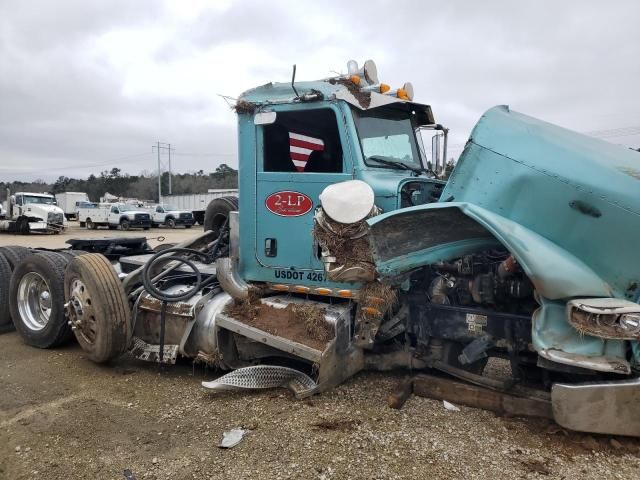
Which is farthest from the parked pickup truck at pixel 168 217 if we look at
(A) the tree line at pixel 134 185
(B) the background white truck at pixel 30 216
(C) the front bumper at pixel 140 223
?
(A) the tree line at pixel 134 185

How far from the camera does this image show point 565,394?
3.06 m

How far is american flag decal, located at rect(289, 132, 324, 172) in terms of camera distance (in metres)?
4.56

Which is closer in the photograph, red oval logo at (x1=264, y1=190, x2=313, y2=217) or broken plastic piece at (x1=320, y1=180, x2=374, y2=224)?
broken plastic piece at (x1=320, y1=180, x2=374, y2=224)

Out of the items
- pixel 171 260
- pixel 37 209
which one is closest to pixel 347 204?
pixel 171 260

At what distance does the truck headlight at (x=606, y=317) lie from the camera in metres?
2.79

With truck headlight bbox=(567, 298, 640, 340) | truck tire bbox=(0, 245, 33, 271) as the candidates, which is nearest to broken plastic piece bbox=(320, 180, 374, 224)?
truck headlight bbox=(567, 298, 640, 340)

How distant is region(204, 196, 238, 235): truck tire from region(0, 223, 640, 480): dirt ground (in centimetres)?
263

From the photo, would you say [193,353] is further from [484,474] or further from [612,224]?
[612,224]

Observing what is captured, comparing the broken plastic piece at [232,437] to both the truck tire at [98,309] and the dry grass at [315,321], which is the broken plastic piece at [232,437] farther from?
the truck tire at [98,309]

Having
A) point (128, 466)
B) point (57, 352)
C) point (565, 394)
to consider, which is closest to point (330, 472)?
point (128, 466)

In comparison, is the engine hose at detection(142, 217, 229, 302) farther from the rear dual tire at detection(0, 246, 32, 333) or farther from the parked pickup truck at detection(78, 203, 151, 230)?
the parked pickup truck at detection(78, 203, 151, 230)

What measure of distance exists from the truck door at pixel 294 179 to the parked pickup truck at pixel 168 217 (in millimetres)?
32890

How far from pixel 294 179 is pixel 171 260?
184 cm

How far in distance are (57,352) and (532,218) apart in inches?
195
